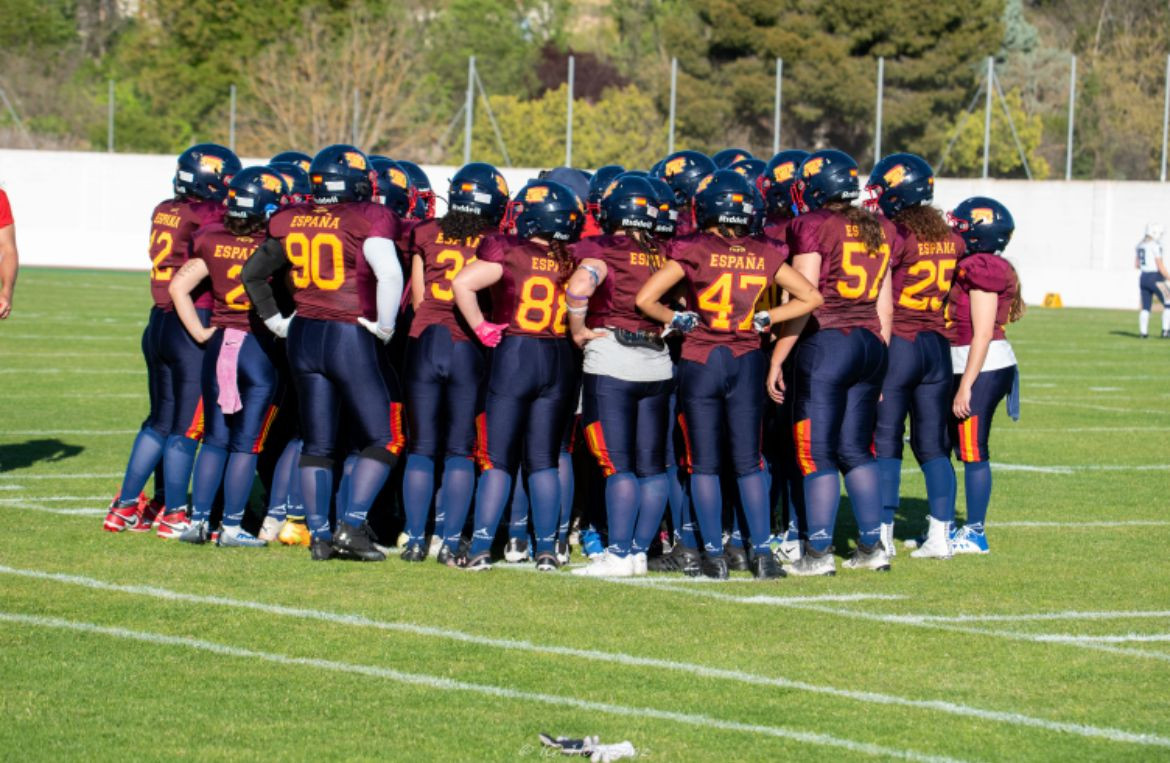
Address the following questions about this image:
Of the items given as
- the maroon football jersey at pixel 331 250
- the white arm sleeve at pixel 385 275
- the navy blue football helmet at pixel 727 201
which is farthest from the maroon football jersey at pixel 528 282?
the navy blue football helmet at pixel 727 201

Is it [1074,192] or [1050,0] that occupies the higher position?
[1050,0]

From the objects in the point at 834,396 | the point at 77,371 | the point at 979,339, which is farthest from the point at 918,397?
the point at 77,371

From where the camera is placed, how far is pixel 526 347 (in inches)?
324

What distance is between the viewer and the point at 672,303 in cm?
842

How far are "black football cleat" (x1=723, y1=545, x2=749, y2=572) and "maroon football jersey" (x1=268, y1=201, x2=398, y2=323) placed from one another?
7.24 feet

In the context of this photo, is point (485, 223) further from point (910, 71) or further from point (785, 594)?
point (910, 71)

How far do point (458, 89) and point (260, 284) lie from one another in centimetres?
6500

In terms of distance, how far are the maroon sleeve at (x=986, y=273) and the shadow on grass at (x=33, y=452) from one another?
625cm

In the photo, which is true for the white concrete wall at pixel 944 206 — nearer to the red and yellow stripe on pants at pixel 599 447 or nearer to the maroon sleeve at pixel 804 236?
the maroon sleeve at pixel 804 236

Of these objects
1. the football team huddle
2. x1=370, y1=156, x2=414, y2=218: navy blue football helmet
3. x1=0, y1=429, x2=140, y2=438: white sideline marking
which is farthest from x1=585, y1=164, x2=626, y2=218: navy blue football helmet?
x1=0, y1=429, x2=140, y2=438: white sideline marking

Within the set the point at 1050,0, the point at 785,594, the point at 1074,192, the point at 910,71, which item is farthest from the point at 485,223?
the point at 1050,0

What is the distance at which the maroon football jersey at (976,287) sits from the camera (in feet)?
29.5

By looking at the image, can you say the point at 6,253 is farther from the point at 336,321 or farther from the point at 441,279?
the point at 441,279

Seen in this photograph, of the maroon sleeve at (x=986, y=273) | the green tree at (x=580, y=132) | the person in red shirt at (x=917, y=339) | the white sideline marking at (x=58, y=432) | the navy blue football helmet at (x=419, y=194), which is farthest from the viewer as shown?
the green tree at (x=580, y=132)
